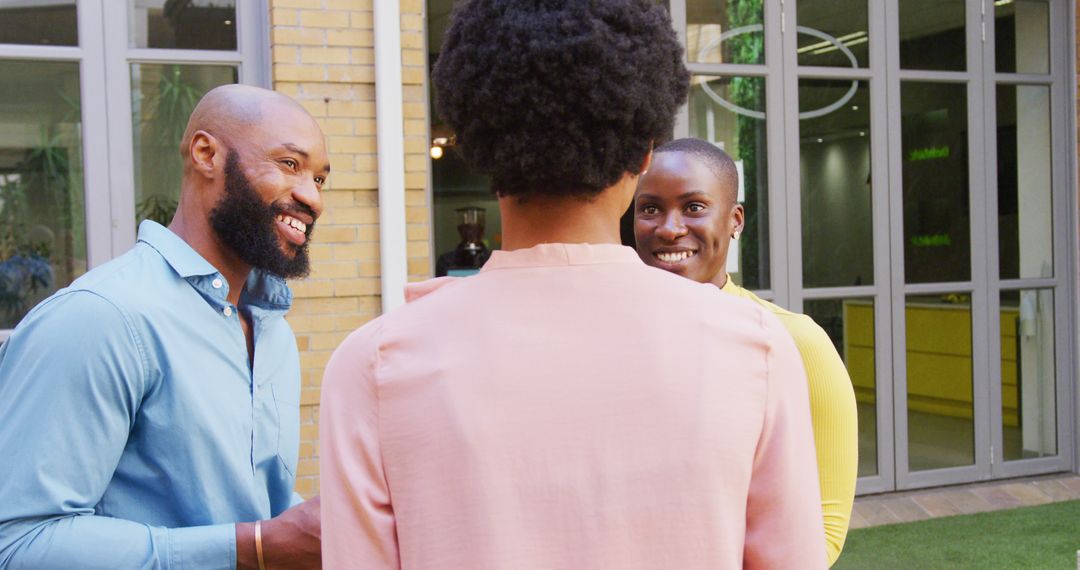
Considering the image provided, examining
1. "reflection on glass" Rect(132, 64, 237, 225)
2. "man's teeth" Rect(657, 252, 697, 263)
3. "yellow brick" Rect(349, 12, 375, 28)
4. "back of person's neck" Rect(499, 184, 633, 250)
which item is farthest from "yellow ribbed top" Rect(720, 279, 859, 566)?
"reflection on glass" Rect(132, 64, 237, 225)

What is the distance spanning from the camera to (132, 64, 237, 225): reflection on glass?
5113 millimetres

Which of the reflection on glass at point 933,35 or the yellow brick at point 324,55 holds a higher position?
the reflection on glass at point 933,35

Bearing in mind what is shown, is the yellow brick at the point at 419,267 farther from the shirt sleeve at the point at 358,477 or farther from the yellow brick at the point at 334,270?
the shirt sleeve at the point at 358,477

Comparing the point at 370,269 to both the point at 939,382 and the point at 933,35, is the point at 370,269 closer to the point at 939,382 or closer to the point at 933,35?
the point at 939,382

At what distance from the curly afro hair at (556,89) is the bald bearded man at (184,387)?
2.84 feet

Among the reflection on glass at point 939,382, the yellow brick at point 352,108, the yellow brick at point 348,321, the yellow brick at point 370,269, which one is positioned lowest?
the reflection on glass at point 939,382

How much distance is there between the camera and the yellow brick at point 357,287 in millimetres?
5133

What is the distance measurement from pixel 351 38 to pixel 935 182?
386 cm

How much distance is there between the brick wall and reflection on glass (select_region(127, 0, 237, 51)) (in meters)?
0.33

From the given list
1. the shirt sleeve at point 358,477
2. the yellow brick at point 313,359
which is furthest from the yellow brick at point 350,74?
the shirt sleeve at point 358,477

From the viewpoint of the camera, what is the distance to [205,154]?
2203mm

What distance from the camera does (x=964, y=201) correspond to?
23.0ft

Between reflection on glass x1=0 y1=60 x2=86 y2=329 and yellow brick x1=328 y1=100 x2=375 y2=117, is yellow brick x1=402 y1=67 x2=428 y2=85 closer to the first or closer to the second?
yellow brick x1=328 y1=100 x2=375 y2=117

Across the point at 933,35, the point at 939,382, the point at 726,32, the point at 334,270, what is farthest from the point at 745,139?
the point at 334,270
